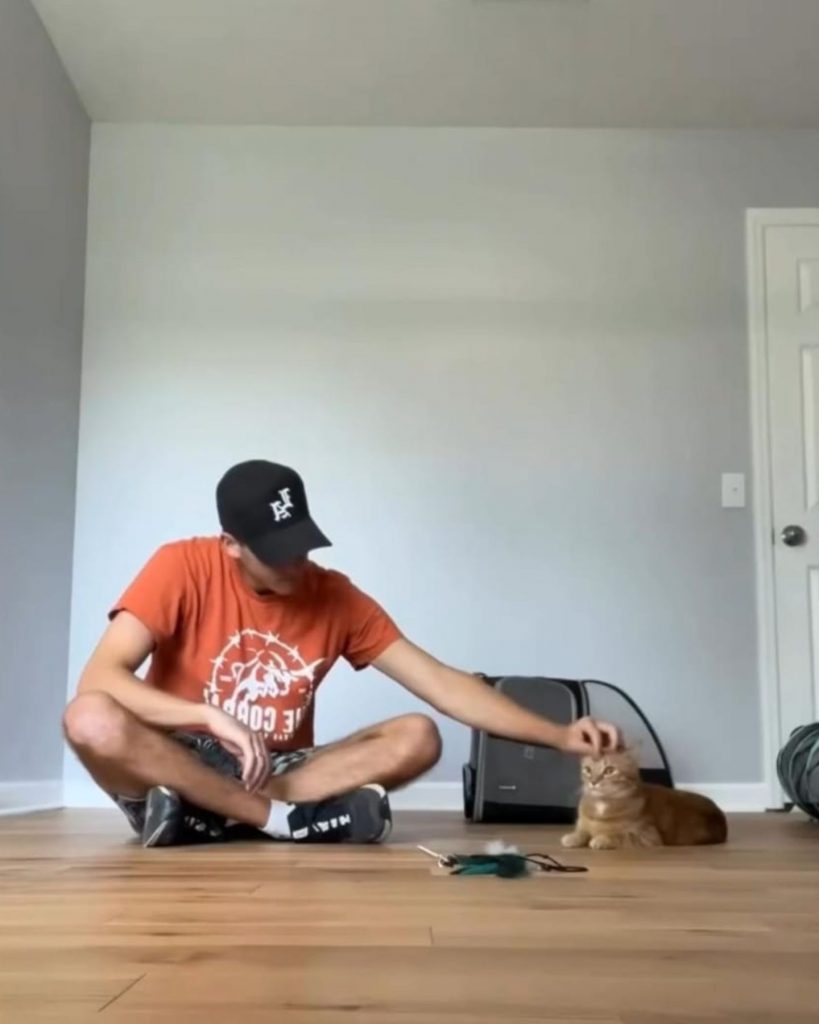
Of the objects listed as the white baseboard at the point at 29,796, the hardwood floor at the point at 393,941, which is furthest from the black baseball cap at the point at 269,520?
the white baseboard at the point at 29,796

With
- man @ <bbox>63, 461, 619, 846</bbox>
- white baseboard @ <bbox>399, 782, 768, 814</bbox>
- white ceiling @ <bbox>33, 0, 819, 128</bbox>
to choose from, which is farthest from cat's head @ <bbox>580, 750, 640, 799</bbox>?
white ceiling @ <bbox>33, 0, 819, 128</bbox>

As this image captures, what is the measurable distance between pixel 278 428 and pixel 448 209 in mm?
957

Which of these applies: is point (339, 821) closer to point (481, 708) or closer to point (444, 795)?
point (481, 708)

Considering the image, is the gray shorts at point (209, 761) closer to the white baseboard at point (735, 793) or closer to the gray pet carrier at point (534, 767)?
the gray pet carrier at point (534, 767)

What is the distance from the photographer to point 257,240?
391 cm

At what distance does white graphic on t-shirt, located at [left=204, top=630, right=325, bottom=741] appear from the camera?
225 centimetres

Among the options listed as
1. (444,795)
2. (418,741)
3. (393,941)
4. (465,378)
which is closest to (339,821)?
(418,741)

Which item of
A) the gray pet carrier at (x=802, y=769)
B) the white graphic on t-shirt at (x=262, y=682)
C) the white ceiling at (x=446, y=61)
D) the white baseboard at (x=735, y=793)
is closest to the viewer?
the white graphic on t-shirt at (x=262, y=682)

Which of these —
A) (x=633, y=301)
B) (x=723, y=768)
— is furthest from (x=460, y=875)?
(x=633, y=301)

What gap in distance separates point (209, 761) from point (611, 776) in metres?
0.80

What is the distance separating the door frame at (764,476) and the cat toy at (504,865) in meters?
1.98

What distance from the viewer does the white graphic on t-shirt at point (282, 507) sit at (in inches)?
83.1

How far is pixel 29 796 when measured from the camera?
3354 mm

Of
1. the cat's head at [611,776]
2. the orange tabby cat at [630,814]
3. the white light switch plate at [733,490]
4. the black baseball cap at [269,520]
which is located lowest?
the orange tabby cat at [630,814]
